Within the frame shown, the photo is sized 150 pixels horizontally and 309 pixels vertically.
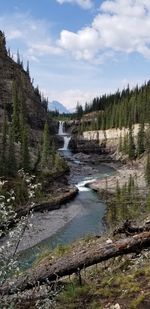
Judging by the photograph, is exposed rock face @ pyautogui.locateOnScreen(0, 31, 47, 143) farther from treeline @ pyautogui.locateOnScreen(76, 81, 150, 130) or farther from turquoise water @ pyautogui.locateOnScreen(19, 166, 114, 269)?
turquoise water @ pyautogui.locateOnScreen(19, 166, 114, 269)

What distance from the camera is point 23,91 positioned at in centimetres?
16688

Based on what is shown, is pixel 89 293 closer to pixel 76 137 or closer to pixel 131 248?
pixel 131 248

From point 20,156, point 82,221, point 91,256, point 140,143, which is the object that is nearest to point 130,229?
point 91,256

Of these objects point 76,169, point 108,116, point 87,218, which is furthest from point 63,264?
point 108,116

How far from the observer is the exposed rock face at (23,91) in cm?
14568

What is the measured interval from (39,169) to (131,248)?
83.1 m

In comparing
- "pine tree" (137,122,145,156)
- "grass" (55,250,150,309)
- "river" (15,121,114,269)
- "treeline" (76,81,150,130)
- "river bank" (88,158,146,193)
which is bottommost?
"river" (15,121,114,269)

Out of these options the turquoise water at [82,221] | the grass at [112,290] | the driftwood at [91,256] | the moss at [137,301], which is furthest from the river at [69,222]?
the moss at [137,301]

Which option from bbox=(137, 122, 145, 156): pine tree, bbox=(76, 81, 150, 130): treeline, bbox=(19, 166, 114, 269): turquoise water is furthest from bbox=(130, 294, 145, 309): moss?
bbox=(76, 81, 150, 130): treeline

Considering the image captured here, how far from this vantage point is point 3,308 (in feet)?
29.9

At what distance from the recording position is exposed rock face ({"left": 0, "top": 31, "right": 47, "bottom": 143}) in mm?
145675

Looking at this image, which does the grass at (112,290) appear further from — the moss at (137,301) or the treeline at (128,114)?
the treeline at (128,114)

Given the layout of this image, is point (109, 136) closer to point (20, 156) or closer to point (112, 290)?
point (20, 156)

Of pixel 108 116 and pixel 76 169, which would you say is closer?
pixel 76 169
